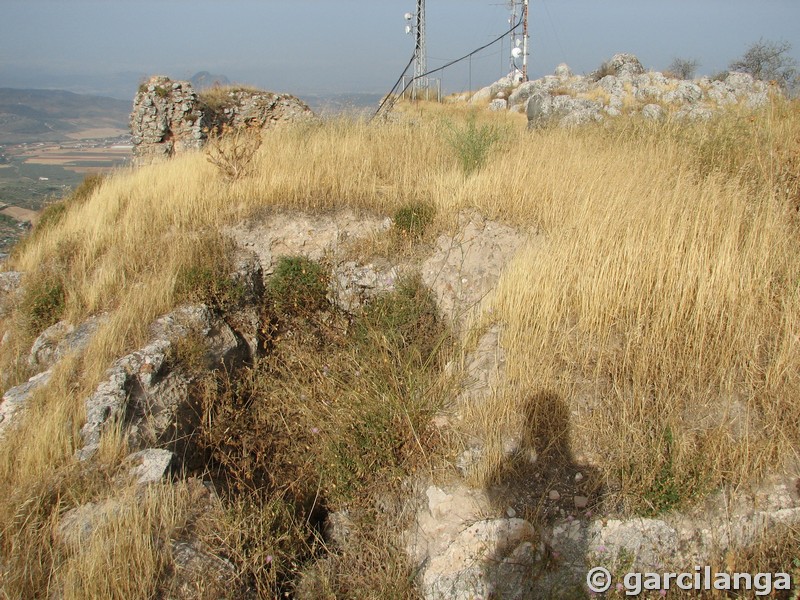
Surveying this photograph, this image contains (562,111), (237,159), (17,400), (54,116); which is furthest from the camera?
(54,116)

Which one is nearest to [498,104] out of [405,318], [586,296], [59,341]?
[405,318]

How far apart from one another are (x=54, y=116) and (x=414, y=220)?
286 ft

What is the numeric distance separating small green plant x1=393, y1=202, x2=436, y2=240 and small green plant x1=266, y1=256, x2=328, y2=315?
1047mm

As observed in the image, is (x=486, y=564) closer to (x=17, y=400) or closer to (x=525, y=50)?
(x=17, y=400)

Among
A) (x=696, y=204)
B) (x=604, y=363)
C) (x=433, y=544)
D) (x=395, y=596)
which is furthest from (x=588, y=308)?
(x=395, y=596)

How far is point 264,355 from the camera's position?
571 centimetres

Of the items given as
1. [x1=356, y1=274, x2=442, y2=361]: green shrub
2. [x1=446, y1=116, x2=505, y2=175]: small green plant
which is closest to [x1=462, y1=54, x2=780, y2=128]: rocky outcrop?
[x1=446, y1=116, x2=505, y2=175]: small green plant

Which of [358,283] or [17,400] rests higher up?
[358,283]

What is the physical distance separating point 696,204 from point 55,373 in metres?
6.03

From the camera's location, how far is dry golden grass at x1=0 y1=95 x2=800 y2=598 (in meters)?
3.07

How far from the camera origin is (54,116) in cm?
7319

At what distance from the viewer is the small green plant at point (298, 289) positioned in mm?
5812

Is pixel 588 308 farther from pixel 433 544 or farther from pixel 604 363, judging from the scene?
pixel 433 544

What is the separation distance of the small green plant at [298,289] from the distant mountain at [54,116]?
38260 millimetres
